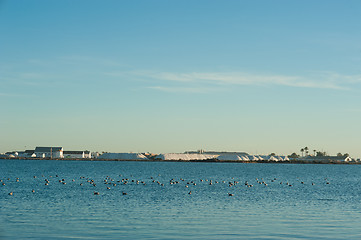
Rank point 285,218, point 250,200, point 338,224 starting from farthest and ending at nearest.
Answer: point 250,200 < point 285,218 < point 338,224

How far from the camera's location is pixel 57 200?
55.9 meters

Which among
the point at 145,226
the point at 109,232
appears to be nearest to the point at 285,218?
the point at 145,226

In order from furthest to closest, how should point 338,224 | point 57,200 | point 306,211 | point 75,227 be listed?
point 57,200 < point 306,211 < point 338,224 < point 75,227

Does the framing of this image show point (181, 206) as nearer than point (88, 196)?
Yes

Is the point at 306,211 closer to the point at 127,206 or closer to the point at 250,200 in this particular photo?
the point at 250,200

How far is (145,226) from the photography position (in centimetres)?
3806

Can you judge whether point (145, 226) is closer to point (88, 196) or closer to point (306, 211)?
point (306, 211)

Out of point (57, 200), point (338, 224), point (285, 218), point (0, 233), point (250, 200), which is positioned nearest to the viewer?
point (0, 233)

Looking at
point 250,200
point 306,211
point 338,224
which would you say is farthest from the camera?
point 250,200

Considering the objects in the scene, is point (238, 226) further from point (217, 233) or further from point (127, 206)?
point (127, 206)

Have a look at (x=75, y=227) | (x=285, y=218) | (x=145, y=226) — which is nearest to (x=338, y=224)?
(x=285, y=218)

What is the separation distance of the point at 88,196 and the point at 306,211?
27.7 m

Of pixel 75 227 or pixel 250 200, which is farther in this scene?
pixel 250 200

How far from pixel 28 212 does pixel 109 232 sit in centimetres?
1300
